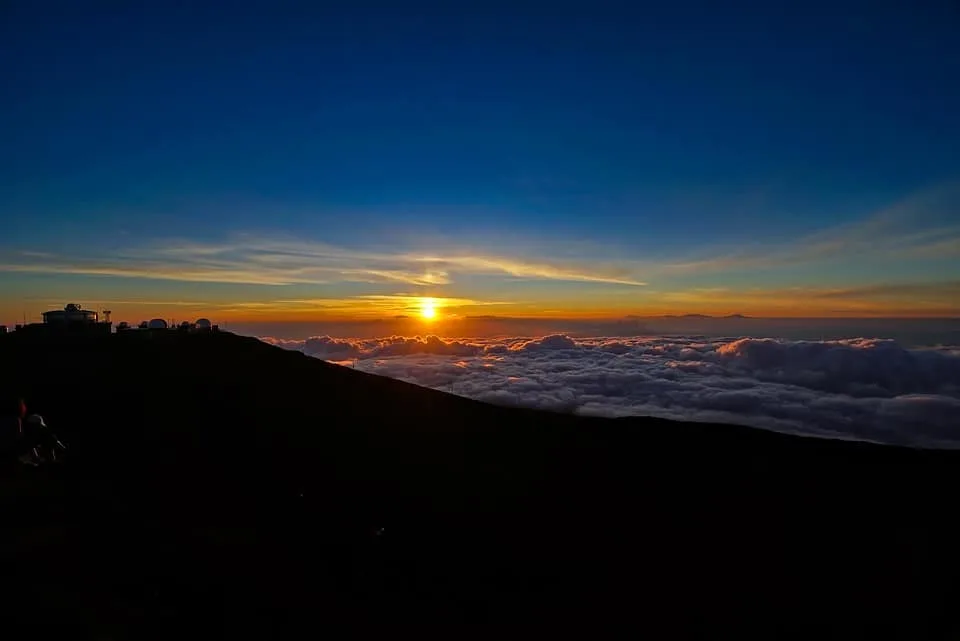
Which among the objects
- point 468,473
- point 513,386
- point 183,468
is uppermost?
point 183,468

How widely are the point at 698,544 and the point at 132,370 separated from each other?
35806 millimetres

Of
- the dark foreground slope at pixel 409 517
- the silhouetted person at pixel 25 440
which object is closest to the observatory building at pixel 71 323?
the dark foreground slope at pixel 409 517

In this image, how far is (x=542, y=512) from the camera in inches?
1005

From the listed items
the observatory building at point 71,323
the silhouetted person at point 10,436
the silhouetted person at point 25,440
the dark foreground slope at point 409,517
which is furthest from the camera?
the observatory building at point 71,323

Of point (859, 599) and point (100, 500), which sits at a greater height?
point (100, 500)

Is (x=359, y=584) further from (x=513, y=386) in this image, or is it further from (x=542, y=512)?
(x=513, y=386)

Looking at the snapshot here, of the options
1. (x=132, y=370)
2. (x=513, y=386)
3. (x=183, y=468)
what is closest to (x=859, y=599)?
(x=183, y=468)

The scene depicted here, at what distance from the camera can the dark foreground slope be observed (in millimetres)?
13586

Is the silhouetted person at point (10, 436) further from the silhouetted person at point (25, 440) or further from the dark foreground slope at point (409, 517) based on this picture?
the dark foreground slope at point (409, 517)

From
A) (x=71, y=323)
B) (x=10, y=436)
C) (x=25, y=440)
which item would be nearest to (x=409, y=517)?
(x=25, y=440)

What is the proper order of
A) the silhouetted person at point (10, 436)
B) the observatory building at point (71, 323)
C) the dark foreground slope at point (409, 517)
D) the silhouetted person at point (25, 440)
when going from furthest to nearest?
the observatory building at point (71, 323), the silhouetted person at point (25, 440), the silhouetted person at point (10, 436), the dark foreground slope at point (409, 517)

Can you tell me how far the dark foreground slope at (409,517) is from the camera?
1359cm

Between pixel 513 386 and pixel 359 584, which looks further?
pixel 513 386

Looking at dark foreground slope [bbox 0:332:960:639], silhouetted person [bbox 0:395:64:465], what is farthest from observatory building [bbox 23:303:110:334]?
silhouetted person [bbox 0:395:64:465]
